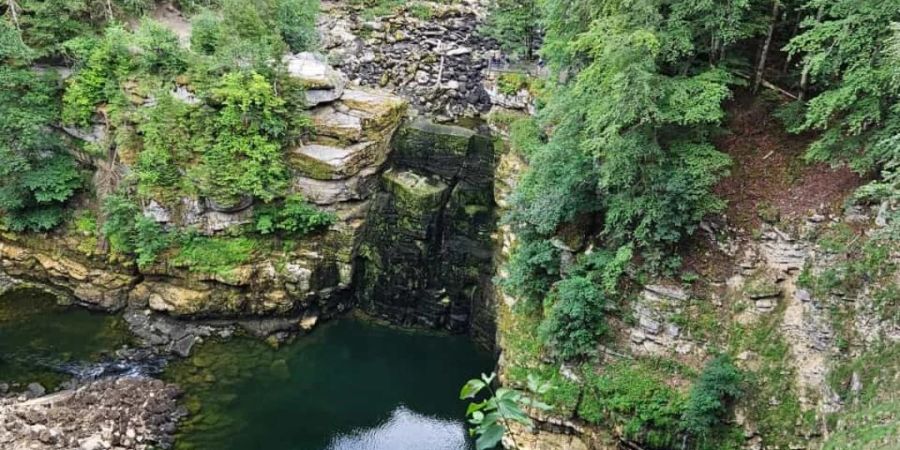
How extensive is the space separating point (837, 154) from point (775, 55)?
12.3 ft

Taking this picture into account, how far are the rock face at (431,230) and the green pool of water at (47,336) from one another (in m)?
8.73

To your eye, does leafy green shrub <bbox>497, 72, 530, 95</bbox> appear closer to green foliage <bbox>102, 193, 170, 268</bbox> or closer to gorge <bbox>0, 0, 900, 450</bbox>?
gorge <bbox>0, 0, 900, 450</bbox>

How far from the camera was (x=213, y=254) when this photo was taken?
2042 centimetres

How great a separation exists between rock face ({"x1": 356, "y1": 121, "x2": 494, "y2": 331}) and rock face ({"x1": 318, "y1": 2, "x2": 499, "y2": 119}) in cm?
241

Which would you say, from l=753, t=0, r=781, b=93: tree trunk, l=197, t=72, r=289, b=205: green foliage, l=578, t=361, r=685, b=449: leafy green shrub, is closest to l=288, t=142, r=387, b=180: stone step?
l=197, t=72, r=289, b=205: green foliage

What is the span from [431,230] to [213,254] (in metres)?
7.48

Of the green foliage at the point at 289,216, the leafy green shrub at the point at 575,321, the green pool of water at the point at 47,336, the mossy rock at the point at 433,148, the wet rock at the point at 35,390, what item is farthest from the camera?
the mossy rock at the point at 433,148

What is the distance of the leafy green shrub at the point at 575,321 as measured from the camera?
13.4 metres

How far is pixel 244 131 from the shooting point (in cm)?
1969

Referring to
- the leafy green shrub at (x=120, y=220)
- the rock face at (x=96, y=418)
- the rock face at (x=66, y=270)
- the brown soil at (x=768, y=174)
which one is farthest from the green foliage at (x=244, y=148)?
the brown soil at (x=768, y=174)

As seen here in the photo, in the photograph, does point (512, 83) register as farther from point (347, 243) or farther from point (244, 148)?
point (244, 148)

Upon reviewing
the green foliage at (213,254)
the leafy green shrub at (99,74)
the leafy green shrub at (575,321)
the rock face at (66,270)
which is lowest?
the rock face at (66,270)

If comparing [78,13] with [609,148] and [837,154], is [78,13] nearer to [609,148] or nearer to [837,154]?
[609,148]

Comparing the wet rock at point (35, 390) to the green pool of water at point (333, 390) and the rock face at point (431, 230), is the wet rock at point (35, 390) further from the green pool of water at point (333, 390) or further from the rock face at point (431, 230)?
the rock face at point (431, 230)
